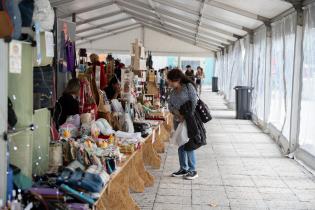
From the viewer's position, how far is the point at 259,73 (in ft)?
38.1

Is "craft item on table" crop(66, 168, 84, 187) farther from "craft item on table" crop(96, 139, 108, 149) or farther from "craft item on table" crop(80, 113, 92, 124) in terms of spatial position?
"craft item on table" crop(80, 113, 92, 124)

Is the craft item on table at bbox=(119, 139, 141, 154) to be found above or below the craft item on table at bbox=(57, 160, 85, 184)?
below

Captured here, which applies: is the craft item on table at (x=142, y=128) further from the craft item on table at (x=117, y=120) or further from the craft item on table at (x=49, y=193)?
the craft item on table at (x=49, y=193)

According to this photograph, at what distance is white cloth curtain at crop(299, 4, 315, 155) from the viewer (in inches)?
259

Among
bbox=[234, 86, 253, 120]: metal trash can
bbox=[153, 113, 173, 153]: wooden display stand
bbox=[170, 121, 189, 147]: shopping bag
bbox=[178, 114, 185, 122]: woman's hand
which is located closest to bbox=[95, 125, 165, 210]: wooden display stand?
bbox=[170, 121, 189, 147]: shopping bag

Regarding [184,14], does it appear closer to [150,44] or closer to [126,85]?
[126,85]

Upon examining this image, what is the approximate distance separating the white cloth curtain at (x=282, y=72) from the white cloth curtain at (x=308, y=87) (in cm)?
71

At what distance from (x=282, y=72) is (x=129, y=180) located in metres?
4.69

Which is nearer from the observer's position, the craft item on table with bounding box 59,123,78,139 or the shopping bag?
the craft item on table with bounding box 59,123,78,139

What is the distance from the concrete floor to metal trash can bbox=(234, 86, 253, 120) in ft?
13.1

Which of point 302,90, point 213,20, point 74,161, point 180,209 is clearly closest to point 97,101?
point 180,209

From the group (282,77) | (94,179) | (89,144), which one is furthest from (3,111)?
(282,77)

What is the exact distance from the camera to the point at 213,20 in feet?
42.3

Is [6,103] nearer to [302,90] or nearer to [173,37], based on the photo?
[302,90]
